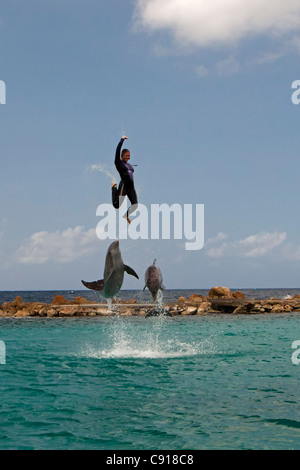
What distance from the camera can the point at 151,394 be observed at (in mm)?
12594

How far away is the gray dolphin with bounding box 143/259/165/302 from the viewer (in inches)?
728

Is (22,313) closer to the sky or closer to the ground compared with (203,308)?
closer to the ground

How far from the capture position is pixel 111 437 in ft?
29.5

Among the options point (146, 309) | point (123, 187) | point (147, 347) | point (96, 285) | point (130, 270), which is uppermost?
point (123, 187)

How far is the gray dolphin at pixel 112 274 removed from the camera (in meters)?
12.4

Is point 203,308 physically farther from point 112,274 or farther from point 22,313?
point 112,274

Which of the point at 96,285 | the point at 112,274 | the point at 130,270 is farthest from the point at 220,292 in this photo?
the point at 96,285

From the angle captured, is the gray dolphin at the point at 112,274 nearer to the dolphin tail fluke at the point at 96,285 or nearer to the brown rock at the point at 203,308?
the dolphin tail fluke at the point at 96,285

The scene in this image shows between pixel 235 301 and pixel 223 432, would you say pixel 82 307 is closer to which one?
pixel 235 301

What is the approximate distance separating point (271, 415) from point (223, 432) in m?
1.71

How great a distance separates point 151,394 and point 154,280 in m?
6.37

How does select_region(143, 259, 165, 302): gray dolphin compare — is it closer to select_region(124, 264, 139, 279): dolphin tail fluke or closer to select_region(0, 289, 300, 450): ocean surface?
select_region(0, 289, 300, 450): ocean surface

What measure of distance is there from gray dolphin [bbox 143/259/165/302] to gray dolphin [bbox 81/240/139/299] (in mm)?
5727

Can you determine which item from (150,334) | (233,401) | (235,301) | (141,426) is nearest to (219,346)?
(150,334)
